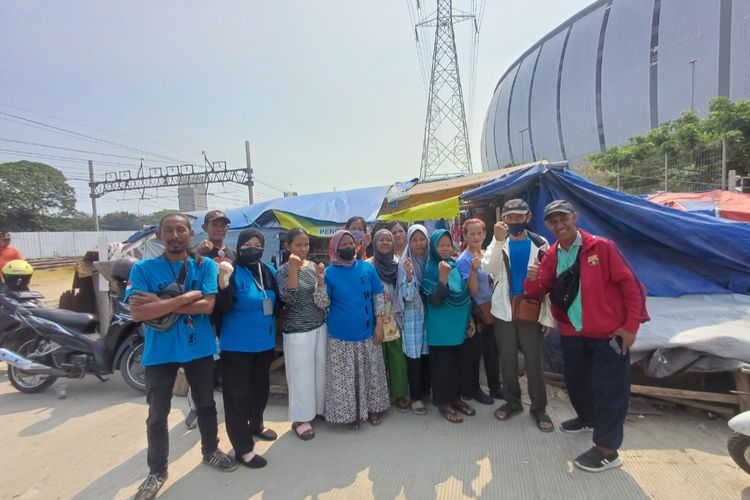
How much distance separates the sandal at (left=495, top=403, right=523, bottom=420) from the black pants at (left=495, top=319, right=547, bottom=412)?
0.03 metres

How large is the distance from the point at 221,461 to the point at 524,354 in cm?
233

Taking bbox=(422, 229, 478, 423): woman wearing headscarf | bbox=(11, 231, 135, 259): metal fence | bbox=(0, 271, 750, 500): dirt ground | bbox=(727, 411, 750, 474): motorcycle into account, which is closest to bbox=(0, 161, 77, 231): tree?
bbox=(11, 231, 135, 259): metal fence

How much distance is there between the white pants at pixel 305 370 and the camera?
Result: 2.90 meters

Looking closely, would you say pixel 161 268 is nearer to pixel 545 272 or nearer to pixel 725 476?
pixel 545 272

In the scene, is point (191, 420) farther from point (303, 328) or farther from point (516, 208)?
point (516, 208)

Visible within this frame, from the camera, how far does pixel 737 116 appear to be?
1365cm

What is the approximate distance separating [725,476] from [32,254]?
3347 centimetres

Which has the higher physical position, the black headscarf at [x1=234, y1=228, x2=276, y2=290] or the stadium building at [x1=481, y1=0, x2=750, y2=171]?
the stadium building at [x1=481, y1=0, x2=750, y2=171]

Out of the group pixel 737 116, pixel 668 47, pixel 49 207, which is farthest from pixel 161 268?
pixel 49 207

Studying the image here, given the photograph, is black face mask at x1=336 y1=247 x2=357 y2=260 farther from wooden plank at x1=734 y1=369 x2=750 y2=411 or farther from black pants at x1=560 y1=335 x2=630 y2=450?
wooden plank at x1=734 y1=369 x2=750 y2=411

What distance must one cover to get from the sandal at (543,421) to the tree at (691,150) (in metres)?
15.2

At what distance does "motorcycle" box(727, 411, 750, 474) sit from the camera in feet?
7.17

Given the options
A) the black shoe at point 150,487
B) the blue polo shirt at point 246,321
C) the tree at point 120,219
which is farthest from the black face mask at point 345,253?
the tree at point 120,219

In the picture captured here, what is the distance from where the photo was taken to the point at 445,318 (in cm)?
306
